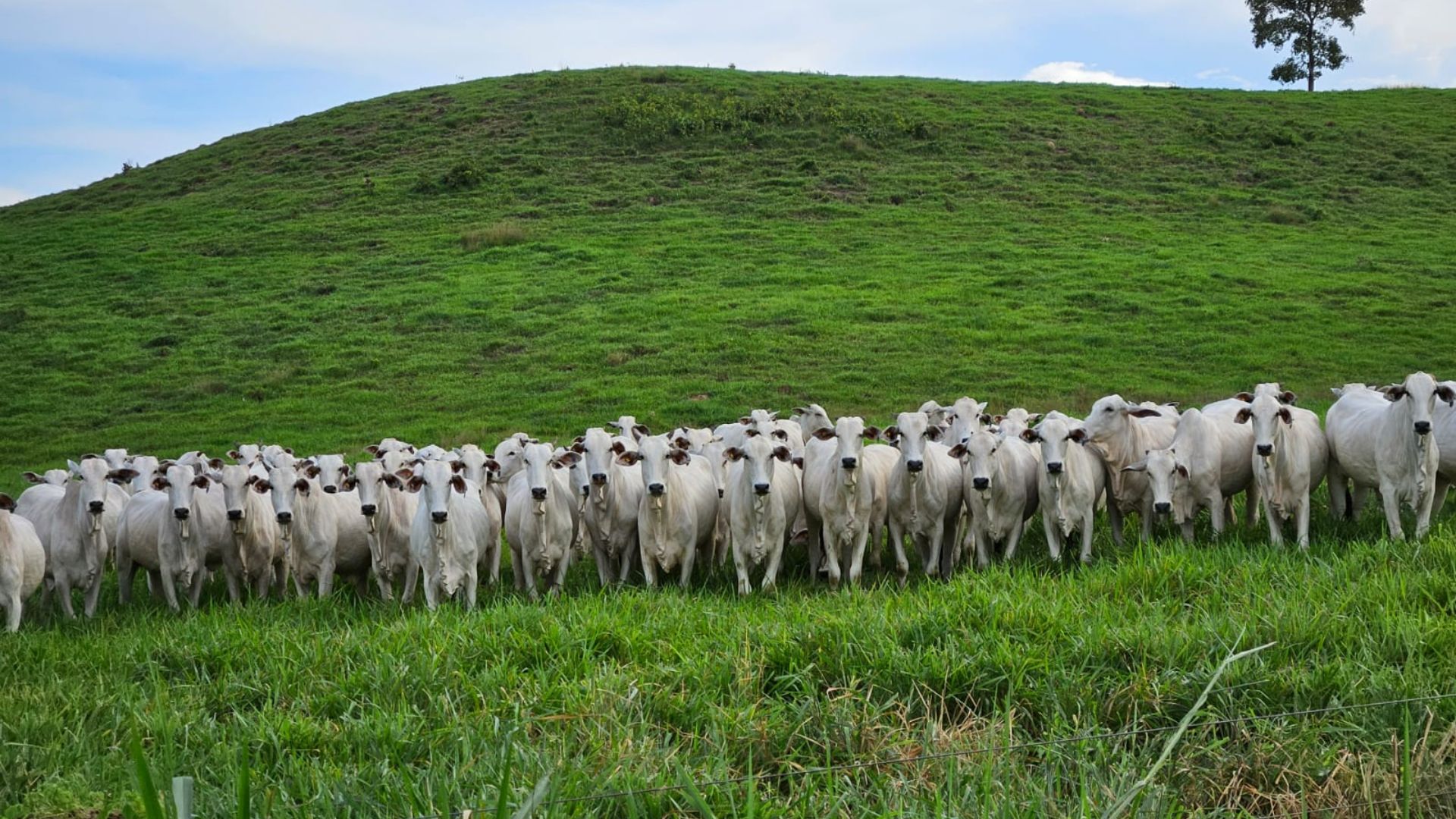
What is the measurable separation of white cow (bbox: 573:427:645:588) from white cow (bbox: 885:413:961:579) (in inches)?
109

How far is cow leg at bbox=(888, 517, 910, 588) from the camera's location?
1248 cm

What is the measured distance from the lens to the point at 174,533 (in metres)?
13.1

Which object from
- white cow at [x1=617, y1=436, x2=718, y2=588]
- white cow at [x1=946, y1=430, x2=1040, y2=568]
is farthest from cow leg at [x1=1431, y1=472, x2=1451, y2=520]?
white cow at [x1=617, y1=436, x2=718, y2=588]

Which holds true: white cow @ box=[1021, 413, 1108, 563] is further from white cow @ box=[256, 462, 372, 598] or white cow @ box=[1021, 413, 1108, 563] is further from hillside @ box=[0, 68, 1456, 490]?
hillside @ box=[0, 68, 1456, 490]

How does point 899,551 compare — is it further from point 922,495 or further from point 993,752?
point 993,752

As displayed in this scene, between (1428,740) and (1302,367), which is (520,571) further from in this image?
(1302,367)

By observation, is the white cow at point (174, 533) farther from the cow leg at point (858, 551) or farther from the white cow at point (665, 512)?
the cow leg at point (858, 551)

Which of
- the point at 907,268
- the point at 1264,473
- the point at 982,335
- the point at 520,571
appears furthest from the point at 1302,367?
the point at 520,571

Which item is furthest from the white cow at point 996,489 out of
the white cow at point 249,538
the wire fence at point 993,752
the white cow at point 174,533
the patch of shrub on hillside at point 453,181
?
the patch of shrub on hillside at point 453,181

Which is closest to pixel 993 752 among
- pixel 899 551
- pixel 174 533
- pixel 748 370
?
pixel 899 551

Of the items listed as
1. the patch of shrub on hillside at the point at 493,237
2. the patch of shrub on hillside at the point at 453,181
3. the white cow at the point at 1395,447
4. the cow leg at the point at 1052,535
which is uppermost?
the patch of shrub on hillside at the point at 453,181

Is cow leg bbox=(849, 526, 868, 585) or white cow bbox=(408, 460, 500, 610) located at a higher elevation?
white cow bbox=(408, 460, 500, 610)

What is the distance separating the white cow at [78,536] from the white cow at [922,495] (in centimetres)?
860

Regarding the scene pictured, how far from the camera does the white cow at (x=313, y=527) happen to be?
13008 millimetres
